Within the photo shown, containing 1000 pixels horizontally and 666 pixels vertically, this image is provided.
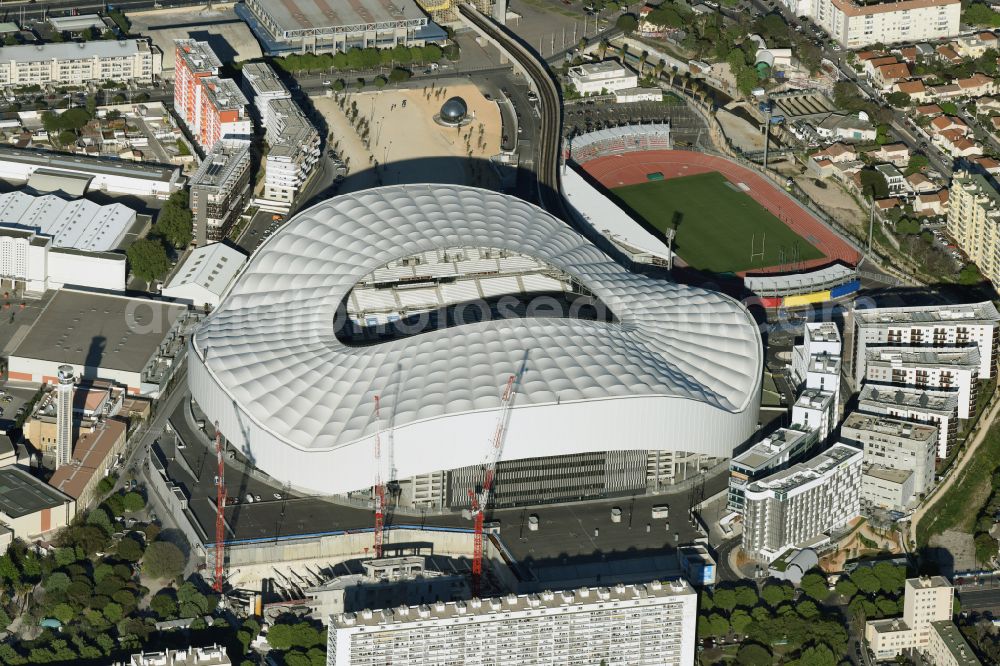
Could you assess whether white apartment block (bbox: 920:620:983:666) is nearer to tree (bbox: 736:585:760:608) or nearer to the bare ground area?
tree (bbox: 736:585:760:608)

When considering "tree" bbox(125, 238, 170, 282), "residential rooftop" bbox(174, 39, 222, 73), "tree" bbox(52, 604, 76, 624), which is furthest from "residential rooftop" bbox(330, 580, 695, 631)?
"residential rooftop" bbox(174, 39, 222, 73)

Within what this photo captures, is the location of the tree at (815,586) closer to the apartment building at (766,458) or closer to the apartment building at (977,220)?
the apartment building at (766,458)

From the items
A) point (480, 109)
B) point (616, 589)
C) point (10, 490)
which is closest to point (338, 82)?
point (480, 109)

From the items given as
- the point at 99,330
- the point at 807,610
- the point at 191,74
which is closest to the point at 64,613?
the point at 99,330

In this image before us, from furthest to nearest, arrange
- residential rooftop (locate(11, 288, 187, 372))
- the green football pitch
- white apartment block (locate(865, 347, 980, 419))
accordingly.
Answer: the green football pitch → residential rooftop (locate(11, 288, 187, 372)) → white apartment block (locate(865, 347, 980, 419))

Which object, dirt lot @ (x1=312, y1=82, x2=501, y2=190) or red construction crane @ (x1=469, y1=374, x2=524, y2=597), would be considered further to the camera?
dirt lot @ (x1=312, y1=82, x2=501, y2=190)

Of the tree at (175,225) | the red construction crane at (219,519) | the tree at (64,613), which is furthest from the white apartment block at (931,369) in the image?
the tree at (64,613)

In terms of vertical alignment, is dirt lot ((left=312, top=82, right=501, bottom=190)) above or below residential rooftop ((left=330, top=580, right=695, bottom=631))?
above

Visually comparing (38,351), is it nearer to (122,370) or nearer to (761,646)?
(122,370)

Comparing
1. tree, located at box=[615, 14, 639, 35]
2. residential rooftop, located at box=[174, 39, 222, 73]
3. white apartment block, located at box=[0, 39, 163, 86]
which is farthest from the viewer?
tree, located at box=[615, 14, 639, 35]
